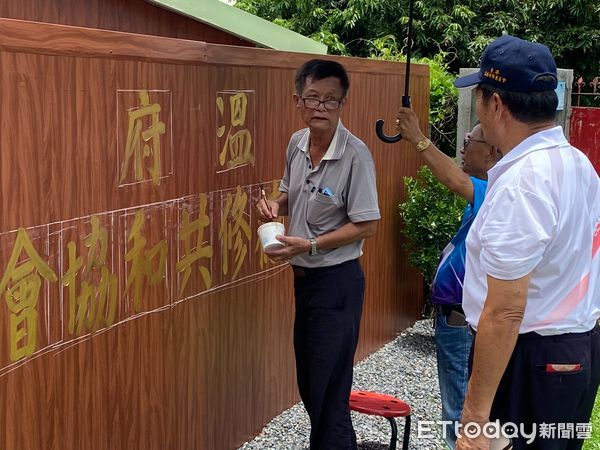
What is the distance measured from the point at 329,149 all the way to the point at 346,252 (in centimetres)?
48

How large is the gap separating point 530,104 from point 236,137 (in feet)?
6.83

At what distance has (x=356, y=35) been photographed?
14391 mm

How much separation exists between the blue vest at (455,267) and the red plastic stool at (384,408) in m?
0.93

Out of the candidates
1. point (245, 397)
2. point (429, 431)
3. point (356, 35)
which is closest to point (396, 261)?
point (429, 431)

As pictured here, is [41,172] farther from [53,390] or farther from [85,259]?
[53,390]

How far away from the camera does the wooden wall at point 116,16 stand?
444 centimetres

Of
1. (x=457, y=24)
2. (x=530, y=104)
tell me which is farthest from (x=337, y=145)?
(x=457, y=24)

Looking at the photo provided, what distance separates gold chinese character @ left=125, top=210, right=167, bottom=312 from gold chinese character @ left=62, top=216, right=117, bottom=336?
0.13m

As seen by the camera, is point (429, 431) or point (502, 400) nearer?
point (502, 400)

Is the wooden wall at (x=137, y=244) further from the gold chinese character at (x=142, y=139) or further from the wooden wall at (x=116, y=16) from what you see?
the wooden wall at (x=116, y=16)

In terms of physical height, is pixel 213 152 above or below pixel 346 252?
above

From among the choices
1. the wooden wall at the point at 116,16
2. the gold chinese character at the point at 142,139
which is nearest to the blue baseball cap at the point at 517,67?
the gold chinese character at the point at 142,139

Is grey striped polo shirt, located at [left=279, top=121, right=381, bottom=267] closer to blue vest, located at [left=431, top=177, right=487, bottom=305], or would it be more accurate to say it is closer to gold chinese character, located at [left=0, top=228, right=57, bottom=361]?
blue vest, located at [left=431, top=177, right=487, bottom=305]

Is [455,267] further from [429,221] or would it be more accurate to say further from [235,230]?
[429,221]
